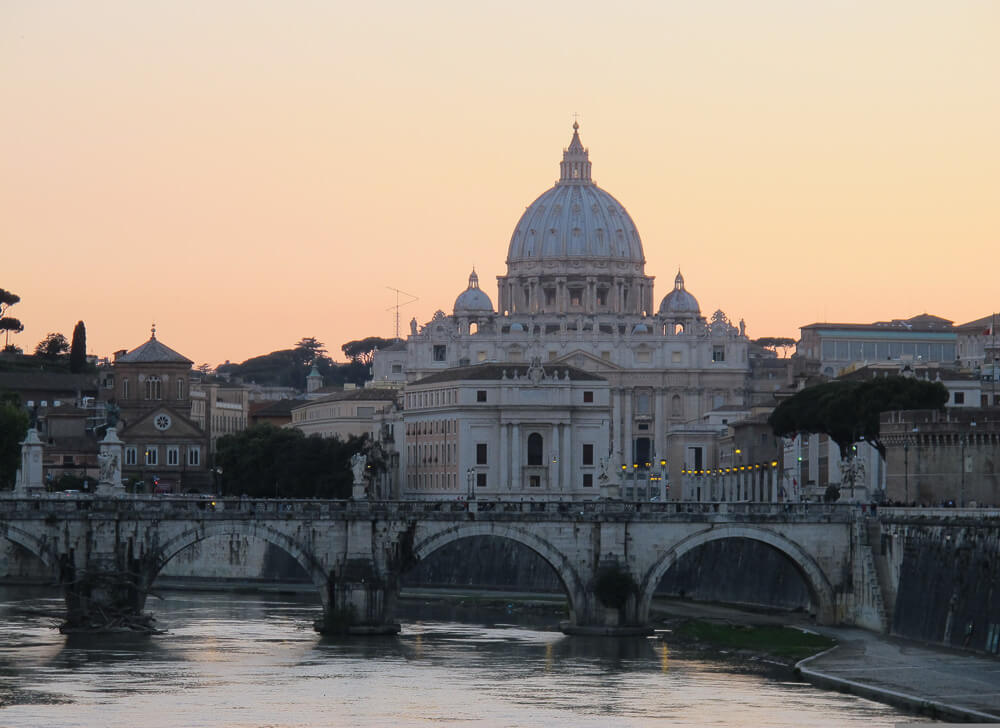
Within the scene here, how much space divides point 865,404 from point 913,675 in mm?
47880

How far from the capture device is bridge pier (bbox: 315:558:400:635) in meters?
92.9

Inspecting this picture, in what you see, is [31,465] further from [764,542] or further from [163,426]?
[163,426]

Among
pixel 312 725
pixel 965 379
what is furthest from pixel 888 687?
pixel 965 379

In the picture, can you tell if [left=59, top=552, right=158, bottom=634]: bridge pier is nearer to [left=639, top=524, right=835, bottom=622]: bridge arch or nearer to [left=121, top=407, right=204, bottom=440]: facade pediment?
[left=639, top=524, right=835, bottom=622]: bridge arch

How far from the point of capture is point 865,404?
401 feet

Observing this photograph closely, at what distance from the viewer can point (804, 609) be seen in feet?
326

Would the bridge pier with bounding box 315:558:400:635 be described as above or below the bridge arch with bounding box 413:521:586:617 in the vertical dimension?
below

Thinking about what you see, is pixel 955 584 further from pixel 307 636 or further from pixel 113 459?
pixel 113 459

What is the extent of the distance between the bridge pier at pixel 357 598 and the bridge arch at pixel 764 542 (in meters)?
8.87

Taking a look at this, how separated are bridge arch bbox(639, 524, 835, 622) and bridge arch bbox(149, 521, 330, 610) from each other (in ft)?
36.3

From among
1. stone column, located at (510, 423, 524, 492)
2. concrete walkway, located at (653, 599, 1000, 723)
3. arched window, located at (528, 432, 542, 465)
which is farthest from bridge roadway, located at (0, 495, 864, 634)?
arched window, located at (528, 432, 542, 465)

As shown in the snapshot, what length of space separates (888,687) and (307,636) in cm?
2685

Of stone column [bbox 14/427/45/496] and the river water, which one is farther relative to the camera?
stone column [bbox 14/427/45/496]

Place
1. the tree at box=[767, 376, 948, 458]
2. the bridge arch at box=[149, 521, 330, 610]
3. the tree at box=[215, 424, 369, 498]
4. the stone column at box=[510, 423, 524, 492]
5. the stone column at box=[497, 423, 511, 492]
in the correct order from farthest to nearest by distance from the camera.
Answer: the stone column at box=[497, 423, 511, 492] → the stone column at box=[510, 423, 524, 492] → the tree at box=[215, 424, 369, 498] → the tree at box=[767, 376, 948, 458] → the bridge arch at box=[149, 521, 330, 610]
